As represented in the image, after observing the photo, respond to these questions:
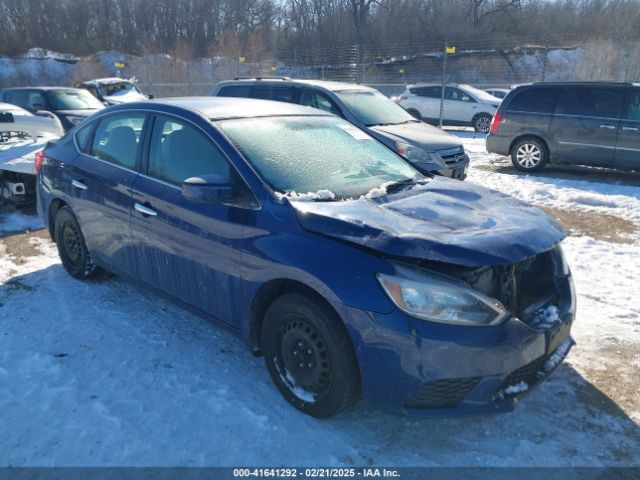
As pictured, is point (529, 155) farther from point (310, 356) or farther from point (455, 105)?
point (310, 356)

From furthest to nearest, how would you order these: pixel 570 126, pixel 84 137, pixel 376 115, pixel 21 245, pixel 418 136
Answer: pixel 570 126 → pixel 376 115 → pixel 418 136 → pixel 21 245 → pixel 84 137

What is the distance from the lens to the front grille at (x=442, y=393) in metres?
2.46

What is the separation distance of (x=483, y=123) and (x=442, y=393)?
55.7ft

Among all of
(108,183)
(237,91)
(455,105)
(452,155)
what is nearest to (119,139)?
(108,183)

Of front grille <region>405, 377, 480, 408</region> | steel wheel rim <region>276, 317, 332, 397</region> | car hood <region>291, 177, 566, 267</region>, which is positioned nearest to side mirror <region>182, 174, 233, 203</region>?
car hood <region>291, 177, 566, 267</region>

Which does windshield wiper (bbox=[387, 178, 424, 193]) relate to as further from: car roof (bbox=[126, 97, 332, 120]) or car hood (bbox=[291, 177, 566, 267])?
car roof (bbox=[126, 97, 332, 120])

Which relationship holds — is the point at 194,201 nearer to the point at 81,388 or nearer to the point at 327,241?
the point at 327,241

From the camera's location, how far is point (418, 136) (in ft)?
27.1

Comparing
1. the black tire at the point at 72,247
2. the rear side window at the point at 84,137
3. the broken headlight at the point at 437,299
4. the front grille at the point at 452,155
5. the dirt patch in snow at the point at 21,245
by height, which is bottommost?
the dirt patch in snow at the point at 21,245

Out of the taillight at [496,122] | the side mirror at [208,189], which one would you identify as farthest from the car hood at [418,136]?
the side mirror at [208,189]

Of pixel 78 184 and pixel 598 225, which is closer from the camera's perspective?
pixel 78 184

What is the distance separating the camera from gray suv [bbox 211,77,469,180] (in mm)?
7798

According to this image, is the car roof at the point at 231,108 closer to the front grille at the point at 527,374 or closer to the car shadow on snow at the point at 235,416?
the car shadow on snow at the point at 235,416

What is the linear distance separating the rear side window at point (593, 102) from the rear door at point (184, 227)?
8.75 m
